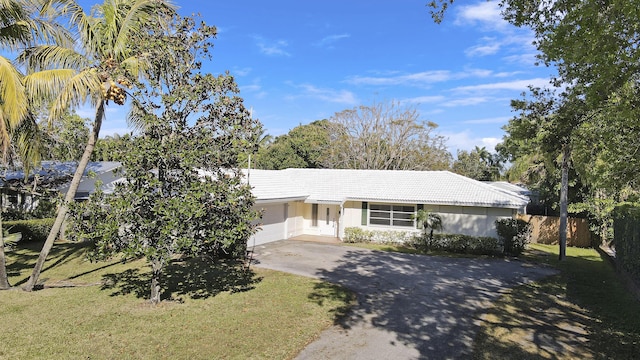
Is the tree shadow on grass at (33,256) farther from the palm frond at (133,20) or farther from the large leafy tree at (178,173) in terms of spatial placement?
the palm frond at (133,20)

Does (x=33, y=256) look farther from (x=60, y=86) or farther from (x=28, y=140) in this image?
(x=60, y=86)

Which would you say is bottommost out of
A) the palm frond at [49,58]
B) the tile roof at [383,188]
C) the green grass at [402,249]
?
the green grass at [402,249]

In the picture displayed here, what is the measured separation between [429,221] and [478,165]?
3918 cm

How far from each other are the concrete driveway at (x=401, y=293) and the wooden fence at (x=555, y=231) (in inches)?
388

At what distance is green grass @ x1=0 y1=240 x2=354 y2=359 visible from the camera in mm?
Answer: 7020

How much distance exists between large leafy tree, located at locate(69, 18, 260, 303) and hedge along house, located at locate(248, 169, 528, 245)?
31.4ft

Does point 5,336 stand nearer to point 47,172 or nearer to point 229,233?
point 229,233

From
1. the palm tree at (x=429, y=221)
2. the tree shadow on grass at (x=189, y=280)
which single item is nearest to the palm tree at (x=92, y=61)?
the tree shadow on grass at (x=189, y=280)

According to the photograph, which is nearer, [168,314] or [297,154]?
[168,314]

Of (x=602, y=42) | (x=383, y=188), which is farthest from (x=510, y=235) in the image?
(x=602, y=42)

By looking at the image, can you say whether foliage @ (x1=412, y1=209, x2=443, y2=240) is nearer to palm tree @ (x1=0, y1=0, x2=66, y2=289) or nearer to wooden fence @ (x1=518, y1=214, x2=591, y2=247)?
wooden fence @ (x1=518, y1=214, x2=591, y2=247)

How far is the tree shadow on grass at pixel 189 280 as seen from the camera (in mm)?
10875

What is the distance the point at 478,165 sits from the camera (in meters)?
55.7

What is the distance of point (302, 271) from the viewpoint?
1426 centimetres
